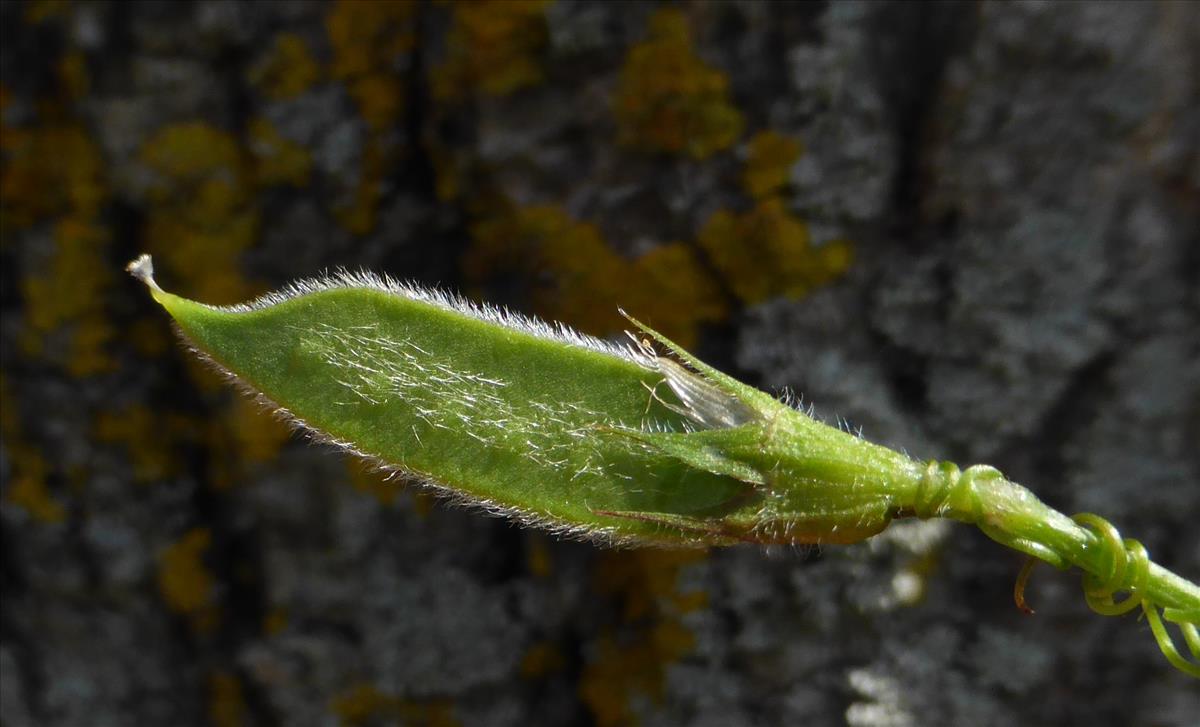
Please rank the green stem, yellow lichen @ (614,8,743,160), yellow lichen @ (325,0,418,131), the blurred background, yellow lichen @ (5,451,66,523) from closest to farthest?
the green stem
the blurred background
yellow lichen @ (614,8,743,160)
yellow lichen @ (325,0,418,131)
yellow lichen @ (5,451,66,523)

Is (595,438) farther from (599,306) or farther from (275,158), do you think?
(275,158)

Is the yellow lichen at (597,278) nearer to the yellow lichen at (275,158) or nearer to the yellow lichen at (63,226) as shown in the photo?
the yellow lichen at (275,158)

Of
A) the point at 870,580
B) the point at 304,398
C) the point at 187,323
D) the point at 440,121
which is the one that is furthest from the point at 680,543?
the point at 440,121

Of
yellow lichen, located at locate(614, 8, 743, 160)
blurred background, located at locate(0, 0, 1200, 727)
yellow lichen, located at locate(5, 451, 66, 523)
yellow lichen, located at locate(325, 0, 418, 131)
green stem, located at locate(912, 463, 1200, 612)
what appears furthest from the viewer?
yellow lichen, located at locate(5, 451, 66, 523)

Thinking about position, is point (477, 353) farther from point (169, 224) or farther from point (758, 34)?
point (169, 224)

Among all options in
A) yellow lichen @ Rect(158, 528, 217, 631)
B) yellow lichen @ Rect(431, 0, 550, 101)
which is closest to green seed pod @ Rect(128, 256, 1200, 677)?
yellow lichen @ Rect(431, 0, 550, 101)

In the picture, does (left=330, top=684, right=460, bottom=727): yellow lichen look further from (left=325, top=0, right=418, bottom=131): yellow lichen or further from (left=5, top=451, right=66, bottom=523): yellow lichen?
(left=325, top=0, right=418, bottom=131): yellow lichen
